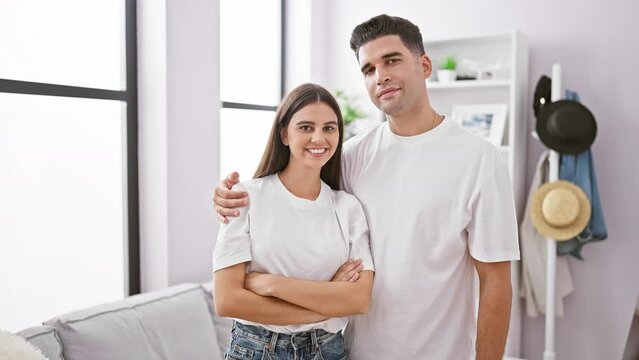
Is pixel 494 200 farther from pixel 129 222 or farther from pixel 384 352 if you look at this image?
pixel 129 222

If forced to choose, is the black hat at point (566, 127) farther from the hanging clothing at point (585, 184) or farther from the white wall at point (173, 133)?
the white wall at point (173, 133)

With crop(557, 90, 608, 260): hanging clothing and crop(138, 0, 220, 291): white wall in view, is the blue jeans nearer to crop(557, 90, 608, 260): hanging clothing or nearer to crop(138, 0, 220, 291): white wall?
crop(138, 0, 220, 291): white wall

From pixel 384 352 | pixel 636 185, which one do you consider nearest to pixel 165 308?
pixel 384 352

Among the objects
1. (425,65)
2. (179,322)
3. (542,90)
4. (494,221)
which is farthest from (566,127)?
(179,322)

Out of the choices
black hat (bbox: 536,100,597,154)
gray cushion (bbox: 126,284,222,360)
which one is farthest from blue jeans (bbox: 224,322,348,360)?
black hat (bbox: 536,100,597,154)

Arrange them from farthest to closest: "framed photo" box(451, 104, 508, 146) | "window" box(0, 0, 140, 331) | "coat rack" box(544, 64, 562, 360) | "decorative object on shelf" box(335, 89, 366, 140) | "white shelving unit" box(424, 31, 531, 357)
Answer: "decorative object on shelf" box(335, 89, 366, 140) → "framed photo" box(451, 104, 508, 146) → "white shelving unit" box(424, 31, 531, 357) → "coat rack" box(544, 64, 562, 360) → "window" box(0, 0, 140, 331)

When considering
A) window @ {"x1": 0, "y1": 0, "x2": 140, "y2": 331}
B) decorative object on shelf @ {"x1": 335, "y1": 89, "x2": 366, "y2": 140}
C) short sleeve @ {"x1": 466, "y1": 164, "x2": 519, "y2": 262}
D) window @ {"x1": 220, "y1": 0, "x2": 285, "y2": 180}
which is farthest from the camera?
decorative object on shelf @ {"x1": 335, "y1": 89, "x2": 366, "y2": 140}


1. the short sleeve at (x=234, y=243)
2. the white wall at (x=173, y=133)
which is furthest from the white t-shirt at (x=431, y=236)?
the white wall at (x=173, y=133)

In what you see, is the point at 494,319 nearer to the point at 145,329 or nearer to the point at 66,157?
the point at 145,329

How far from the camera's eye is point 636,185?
138 inches

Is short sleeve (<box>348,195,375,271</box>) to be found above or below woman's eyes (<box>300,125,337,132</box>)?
below

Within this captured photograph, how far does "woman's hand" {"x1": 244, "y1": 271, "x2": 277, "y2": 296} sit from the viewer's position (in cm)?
155

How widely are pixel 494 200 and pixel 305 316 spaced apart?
587mm

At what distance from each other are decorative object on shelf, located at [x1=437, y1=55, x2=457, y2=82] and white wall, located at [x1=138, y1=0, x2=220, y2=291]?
1442 mm
